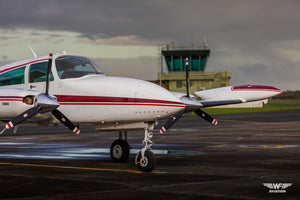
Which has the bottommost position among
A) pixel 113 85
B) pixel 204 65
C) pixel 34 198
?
pixel 34 198

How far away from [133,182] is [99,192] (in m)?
1.44

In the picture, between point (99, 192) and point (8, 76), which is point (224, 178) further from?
point (8, 76)

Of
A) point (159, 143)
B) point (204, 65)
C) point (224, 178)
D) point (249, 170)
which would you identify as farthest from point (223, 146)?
point (204, 65)

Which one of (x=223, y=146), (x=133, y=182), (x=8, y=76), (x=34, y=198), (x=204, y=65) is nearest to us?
(x=34, y=198)

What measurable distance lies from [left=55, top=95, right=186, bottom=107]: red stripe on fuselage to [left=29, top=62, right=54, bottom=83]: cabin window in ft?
2.97

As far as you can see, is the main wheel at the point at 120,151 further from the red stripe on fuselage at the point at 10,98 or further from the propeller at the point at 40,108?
the red stripe on fuselage at the point at 10,98

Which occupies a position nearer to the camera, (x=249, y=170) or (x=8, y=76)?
(x=249, y=170)

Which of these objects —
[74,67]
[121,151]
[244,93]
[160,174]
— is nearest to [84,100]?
[74,67]

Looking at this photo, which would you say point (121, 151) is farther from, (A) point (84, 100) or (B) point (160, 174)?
(B) point (160, 174)

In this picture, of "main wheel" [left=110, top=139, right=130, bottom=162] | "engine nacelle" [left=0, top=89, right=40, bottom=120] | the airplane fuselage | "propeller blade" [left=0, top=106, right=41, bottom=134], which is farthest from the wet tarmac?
"engine nacelle" [left=0, top=89, right=40, bottom=120]

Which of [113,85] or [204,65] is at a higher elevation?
[204,65]

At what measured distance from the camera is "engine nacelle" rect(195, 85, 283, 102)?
628 inches

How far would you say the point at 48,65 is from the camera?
44.8 feet

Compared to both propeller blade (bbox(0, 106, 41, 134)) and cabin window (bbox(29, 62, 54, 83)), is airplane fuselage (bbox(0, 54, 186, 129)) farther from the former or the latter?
propeller blade (bbox(0, 106, 41, 134))
